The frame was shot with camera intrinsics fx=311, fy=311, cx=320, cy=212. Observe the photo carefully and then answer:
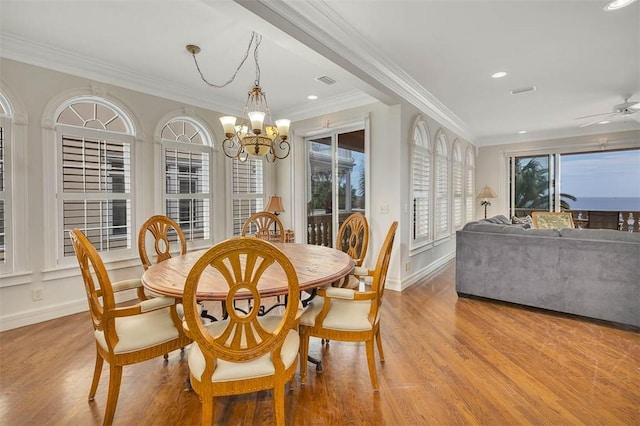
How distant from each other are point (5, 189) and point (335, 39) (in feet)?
10.8

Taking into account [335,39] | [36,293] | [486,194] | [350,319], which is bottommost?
[36,293]

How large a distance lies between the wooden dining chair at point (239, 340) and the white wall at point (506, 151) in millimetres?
7184

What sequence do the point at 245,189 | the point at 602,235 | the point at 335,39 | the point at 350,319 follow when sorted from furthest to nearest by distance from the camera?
1. the point at 245,189
2. the point at 602,235
3. the point at 335,39
4. the point at 350,319

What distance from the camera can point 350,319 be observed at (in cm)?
200

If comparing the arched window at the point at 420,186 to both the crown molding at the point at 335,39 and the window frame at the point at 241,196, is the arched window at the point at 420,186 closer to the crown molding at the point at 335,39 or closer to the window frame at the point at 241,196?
the crown molding at the point at 335,39

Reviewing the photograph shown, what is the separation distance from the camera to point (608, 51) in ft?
9.80

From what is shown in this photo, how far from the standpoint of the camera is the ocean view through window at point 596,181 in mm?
6500

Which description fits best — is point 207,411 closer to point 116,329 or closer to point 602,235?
point 116,329

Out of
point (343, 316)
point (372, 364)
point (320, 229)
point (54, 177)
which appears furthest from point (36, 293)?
point (320, 229)

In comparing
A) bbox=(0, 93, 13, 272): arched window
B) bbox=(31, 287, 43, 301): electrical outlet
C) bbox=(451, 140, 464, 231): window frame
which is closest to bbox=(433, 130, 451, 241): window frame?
bbox=(451, 140, 464, 231): window frame

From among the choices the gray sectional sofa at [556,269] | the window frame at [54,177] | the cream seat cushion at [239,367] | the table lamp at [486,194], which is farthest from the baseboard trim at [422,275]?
the window frame at [54,177]

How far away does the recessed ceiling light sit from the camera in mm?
2217

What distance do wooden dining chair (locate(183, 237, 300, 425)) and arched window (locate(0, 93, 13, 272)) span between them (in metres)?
2.66

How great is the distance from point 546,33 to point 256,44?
254 centimetres
